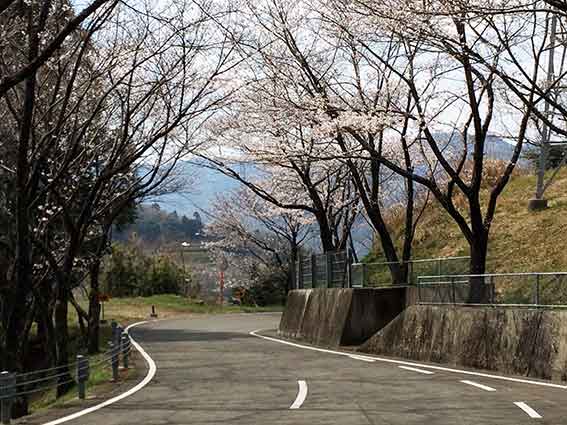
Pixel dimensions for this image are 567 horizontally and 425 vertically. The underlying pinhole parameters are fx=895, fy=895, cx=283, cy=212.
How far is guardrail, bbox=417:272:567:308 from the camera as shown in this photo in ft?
58.3

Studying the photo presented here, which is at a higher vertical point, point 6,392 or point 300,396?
point 6,392

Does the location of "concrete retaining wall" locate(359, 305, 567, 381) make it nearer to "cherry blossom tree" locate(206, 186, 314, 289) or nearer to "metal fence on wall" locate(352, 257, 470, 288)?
"metal fence on wall" locate(352, 257, 470, 288)

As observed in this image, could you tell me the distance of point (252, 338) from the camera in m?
34.2

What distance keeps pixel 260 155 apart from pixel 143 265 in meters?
51.9

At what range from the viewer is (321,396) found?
14.6 m

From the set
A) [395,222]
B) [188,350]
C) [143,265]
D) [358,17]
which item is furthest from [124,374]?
[143,265]

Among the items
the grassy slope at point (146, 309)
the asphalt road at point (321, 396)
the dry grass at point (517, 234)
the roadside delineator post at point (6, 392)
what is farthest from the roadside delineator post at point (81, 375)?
the grassy slope at point (146, 309)

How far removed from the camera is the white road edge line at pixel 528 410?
11.6 m

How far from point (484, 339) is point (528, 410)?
727 cm

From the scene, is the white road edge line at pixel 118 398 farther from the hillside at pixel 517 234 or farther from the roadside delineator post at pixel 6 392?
the hillside at pixel 517 234

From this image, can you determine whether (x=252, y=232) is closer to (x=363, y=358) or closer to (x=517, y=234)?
(x=517, y=234)

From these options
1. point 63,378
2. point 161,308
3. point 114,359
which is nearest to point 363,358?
point 114,359

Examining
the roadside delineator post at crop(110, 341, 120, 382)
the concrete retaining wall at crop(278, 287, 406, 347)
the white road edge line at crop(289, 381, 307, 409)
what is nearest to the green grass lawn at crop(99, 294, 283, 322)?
the concrete retaining wall at crop(278, 287, 406, 347)

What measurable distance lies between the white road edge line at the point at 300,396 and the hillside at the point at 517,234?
12886mm
